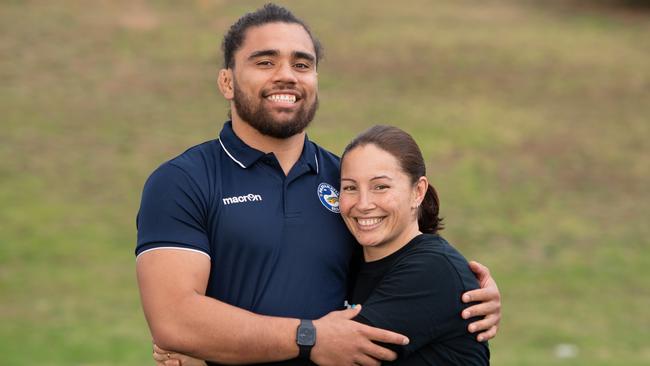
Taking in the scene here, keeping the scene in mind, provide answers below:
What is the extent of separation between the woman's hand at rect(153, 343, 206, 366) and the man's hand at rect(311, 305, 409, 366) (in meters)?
0.50

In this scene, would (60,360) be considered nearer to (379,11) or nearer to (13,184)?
(13,184)

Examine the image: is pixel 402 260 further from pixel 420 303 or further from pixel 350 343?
pixel 350 343

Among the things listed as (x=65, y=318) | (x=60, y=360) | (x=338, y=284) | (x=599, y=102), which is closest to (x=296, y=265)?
(x=338, y=284)

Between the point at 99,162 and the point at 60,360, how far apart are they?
29.4 ft

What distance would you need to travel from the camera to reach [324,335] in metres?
4.16

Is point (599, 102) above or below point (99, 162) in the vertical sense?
above

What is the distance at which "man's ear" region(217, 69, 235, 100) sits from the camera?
4.74 metres

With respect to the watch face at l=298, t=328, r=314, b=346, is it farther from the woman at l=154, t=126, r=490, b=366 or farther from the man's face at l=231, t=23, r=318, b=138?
the man's face at l=231, t=23, r=318, b=138

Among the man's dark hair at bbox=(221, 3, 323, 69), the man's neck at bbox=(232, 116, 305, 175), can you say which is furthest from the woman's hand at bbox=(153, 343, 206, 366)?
the man's dark hair at bbox=(221, 3, 323, 69)

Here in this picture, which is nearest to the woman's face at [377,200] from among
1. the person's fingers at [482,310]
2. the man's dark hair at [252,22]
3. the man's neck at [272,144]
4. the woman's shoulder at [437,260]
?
the woman's shoulder at [437,260]

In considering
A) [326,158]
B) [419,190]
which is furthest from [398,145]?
[326,158]

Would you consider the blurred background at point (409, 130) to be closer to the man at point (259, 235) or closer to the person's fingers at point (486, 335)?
the man at point (259, 235)

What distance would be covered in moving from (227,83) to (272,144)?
0.34m

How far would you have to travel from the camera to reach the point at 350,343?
13.6ft
